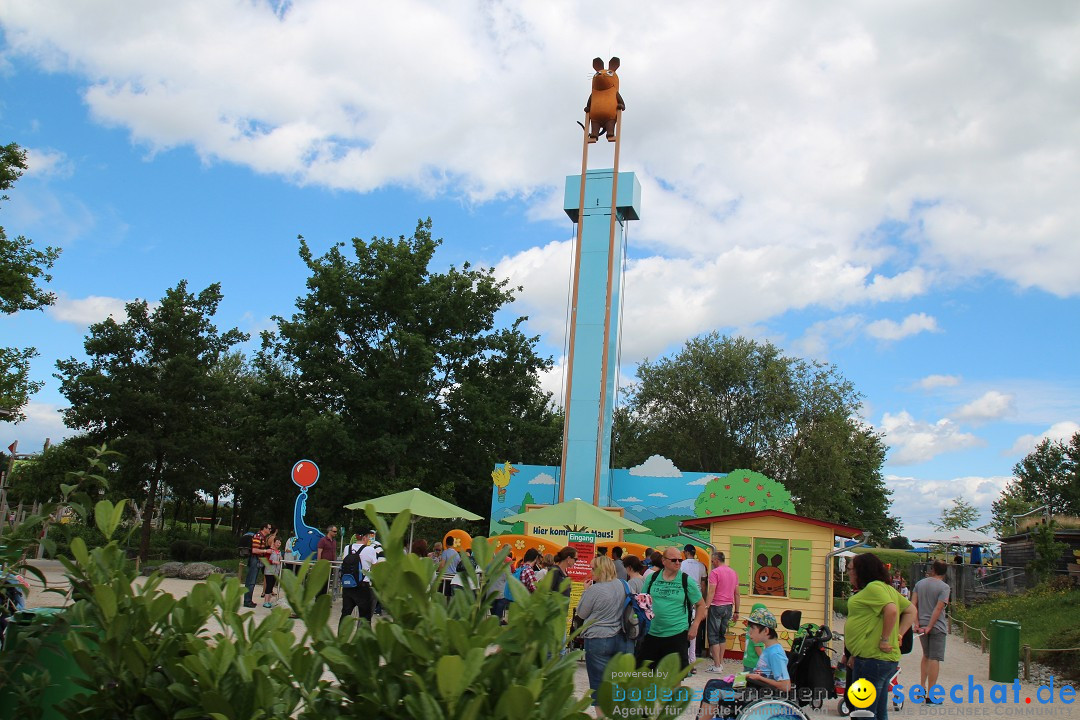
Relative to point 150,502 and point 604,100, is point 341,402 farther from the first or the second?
point 604,100

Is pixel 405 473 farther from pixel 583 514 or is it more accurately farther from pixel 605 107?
pixel 583 514

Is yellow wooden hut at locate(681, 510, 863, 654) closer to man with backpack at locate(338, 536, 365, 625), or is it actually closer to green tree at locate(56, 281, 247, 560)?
man with backpack at locate(338, 536, 365, 625)

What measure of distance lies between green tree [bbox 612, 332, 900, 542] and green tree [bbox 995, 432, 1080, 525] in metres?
37.8

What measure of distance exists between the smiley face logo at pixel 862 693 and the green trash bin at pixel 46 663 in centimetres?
500

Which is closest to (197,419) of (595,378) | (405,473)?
(405,473)

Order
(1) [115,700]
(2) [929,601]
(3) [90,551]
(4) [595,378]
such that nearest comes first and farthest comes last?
1. (1) [115,700]
2. (3) [90,551]
3. (2) [929,601]
4. (4) [595,378]

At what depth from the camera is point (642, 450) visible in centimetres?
3659

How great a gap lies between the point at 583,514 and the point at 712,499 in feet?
16.7

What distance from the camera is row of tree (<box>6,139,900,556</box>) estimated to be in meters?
27.9

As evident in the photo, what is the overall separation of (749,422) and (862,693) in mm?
29801

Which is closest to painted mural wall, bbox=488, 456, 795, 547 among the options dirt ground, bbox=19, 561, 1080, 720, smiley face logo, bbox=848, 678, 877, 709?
dirt ground, bbox=19, 561, 1080, 720

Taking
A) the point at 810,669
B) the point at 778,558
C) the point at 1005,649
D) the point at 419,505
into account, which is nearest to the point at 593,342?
the point at 419,505

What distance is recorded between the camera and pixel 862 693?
6035 mm

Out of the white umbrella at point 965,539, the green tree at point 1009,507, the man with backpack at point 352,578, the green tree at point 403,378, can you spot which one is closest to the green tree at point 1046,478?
the green tree at point 1009,507
